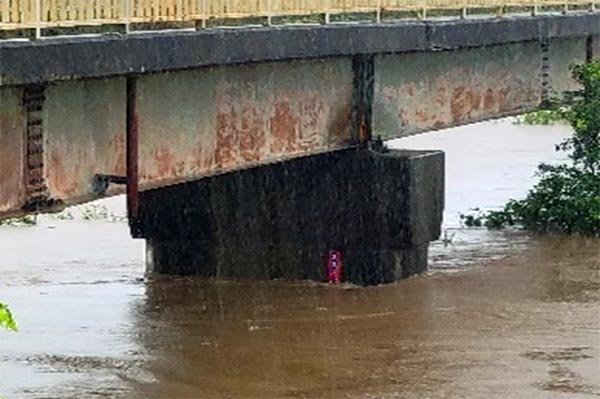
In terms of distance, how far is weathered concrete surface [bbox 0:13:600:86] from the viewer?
46.9 feet

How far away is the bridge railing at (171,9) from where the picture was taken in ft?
47.8

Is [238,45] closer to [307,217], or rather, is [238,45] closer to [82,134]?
[82,134]

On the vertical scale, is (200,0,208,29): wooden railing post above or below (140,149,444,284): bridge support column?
above

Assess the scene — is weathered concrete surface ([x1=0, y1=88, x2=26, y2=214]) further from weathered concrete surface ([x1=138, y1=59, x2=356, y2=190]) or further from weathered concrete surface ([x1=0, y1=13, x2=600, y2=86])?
weathered concrete surface ([x1=138, y1=59, x2=356, y2=190])

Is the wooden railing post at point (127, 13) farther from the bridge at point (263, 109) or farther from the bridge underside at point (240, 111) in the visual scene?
the bridge underside at point (240, 111)

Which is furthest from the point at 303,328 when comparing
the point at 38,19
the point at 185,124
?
the point at 38,19

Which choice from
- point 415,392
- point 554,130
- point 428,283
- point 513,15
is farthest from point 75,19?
point 554,130

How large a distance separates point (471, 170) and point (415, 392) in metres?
18.8

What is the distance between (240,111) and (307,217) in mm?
3506

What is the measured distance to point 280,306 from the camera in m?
20.3

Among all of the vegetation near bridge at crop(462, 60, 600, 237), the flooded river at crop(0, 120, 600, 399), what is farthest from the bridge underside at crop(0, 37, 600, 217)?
the flooded river at crop(0, 120, 600, 399)

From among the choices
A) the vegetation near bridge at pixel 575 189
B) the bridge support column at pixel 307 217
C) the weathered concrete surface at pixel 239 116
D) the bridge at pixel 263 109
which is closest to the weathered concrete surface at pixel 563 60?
the bridge at pixel 263 109

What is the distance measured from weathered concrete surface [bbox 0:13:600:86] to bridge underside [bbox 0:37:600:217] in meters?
0.35

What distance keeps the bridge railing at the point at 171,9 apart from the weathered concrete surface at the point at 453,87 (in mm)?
585
